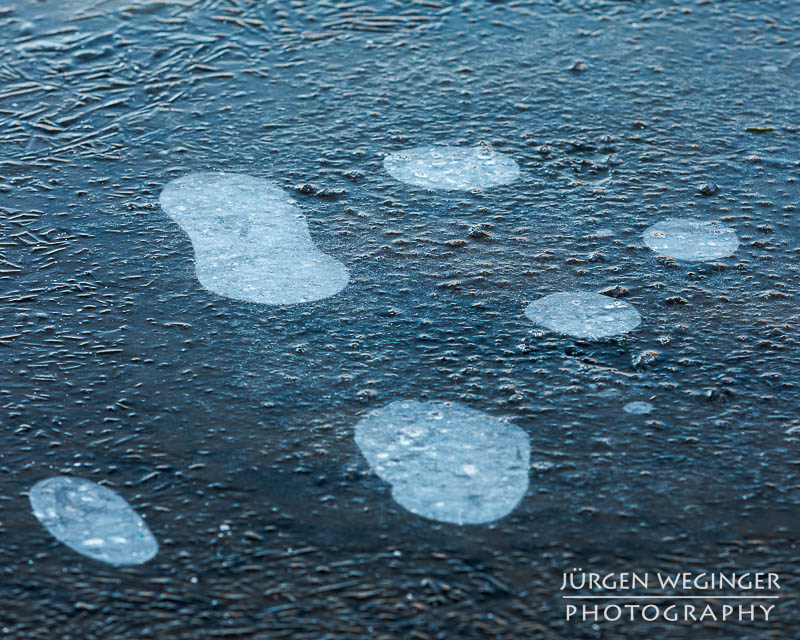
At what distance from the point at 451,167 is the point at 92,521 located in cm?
149

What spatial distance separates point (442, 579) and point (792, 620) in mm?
588

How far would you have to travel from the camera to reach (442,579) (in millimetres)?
1643

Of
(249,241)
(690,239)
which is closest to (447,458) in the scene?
(249,241)

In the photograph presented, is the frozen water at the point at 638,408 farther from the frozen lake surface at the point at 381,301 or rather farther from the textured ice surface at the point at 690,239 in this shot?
the textured ice surface at the point at 690,239

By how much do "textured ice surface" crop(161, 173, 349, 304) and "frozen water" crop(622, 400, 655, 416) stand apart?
76 cm

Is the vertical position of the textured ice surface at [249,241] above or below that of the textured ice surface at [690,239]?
above

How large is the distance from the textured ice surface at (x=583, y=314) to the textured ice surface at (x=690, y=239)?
0.28 meters

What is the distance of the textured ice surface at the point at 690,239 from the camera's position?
244cm

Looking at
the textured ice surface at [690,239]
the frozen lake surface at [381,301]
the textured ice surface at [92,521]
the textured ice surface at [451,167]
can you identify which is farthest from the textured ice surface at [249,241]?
the textured ice surface at [690,239]

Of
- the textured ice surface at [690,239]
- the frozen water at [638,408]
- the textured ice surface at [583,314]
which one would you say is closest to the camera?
the frozen water at [638,408]

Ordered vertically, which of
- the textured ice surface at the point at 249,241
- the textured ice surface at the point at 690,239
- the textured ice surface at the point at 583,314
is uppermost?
the textured ice surface at the point at 249,241

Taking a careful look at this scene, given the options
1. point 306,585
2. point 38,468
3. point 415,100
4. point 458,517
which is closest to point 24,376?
point 38,468

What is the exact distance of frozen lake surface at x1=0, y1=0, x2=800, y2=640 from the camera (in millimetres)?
1673

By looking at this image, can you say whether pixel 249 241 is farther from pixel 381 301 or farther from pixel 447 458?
pixel 447 458
